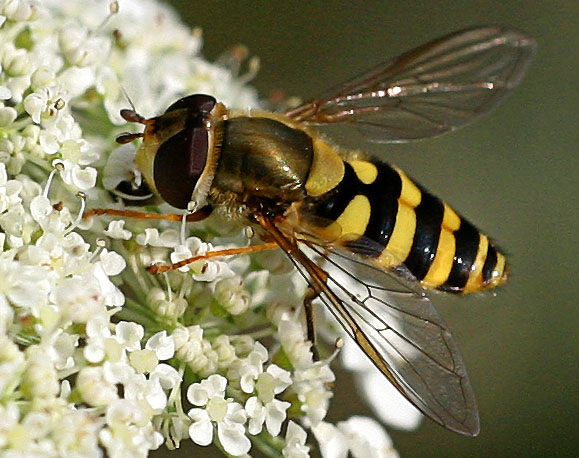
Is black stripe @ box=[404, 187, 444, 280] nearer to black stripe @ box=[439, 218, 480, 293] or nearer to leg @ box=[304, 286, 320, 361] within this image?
black stripe @ box=[439, 218, 480, 293]

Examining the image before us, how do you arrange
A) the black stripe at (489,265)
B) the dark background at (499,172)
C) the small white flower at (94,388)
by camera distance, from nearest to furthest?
the small white flower at (94,388)
the black stripe at (489,265)
the dark background at (499,172)

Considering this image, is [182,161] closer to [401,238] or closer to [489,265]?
[401,238]

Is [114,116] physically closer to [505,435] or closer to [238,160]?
[238,160]

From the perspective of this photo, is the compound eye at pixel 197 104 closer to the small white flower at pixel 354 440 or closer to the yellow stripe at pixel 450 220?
the yellow stripe at pixel 450 220

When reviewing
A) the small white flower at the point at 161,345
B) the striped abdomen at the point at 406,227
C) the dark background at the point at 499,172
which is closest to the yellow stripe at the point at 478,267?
the striped abdomen at the point at 406,227

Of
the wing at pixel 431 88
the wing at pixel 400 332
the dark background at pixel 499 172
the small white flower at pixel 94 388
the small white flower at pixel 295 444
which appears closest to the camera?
the small white flower at pixel 94 388

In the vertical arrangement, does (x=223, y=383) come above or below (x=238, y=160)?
below

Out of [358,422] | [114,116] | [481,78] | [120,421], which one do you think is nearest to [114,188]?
[114,116]
